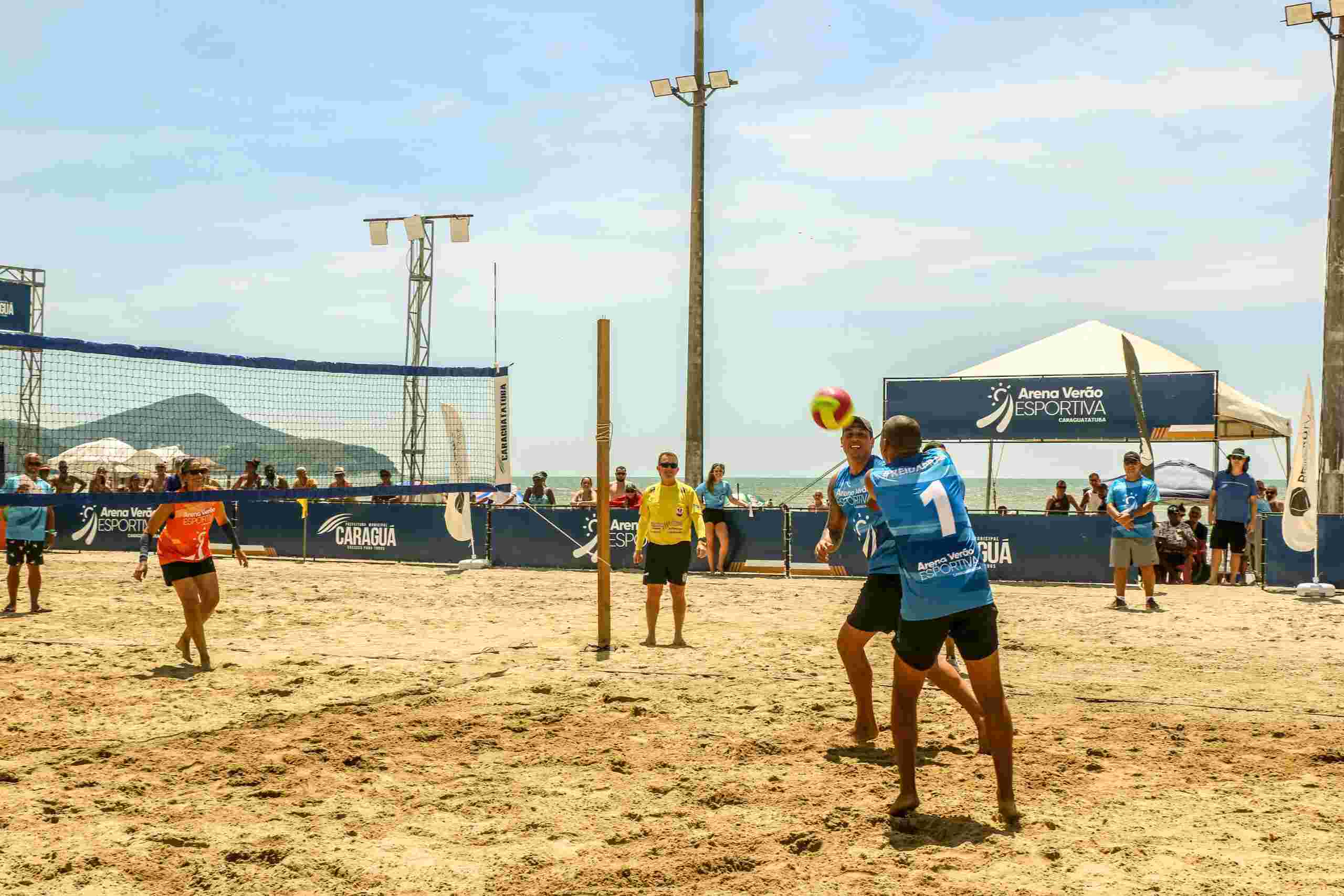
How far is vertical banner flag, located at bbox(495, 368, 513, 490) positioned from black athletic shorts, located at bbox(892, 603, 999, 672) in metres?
6.43

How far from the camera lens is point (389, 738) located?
21.8 ft

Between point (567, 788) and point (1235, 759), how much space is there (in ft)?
11.9

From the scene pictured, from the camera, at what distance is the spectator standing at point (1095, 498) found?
16891mm

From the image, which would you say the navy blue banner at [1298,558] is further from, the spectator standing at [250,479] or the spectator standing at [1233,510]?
the spectator standing at [250,479]

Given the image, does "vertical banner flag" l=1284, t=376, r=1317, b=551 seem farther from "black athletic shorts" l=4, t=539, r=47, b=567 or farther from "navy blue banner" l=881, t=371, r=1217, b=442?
"black athletic shorts" l=4, t=539, r=47, b=567

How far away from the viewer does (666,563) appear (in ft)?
32.6

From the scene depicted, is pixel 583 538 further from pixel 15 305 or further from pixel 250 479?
pixel 15 305

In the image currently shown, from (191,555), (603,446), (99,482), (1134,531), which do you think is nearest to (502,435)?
(603,446)

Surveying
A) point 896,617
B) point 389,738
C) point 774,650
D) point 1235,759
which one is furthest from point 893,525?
point 774,650

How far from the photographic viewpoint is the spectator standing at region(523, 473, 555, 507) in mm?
19031

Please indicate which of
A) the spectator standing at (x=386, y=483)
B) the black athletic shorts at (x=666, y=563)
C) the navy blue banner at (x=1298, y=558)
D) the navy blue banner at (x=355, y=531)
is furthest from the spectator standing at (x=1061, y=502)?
the spectator standing at (x=386, y=483)

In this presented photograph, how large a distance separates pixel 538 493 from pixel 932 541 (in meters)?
15.0

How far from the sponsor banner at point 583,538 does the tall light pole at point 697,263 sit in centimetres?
199

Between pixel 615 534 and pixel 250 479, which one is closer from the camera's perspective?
pixel 250 479
